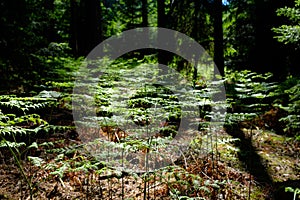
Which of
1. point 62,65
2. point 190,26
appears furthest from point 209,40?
point 62,65

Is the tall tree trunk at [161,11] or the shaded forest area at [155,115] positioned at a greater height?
the tall tree trunk at [161,11]

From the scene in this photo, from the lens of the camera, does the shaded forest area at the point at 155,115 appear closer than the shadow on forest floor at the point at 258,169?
Yes

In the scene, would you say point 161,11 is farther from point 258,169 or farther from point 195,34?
point 258,169

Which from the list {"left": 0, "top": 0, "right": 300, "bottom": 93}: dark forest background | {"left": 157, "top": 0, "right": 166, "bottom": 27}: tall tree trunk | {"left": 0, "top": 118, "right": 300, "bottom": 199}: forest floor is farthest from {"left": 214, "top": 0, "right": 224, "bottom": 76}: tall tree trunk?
{"left": 157, "top": 0, "right": 166, "bottom": 27}: tall tree trunk

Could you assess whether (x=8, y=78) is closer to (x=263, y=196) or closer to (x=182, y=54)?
(x=182, y=54)

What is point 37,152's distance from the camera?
13.6 feet

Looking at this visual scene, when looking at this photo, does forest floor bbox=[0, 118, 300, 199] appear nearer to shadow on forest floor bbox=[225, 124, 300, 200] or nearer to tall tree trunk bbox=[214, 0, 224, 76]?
shadow on forest floor bbox=[225, 124, 300, 200]

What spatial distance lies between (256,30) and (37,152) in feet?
28.9

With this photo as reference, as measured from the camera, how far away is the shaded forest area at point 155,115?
9.70ft

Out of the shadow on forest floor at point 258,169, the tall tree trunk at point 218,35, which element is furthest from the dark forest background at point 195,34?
the shadow on forest floor at point 258,169

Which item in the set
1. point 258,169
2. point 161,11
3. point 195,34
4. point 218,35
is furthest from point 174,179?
point 161,11

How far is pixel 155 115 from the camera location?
390cm

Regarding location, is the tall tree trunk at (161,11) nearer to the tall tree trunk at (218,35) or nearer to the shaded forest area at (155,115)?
the shaded forest area at (155,115)

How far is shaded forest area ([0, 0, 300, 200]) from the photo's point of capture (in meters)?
2.96
